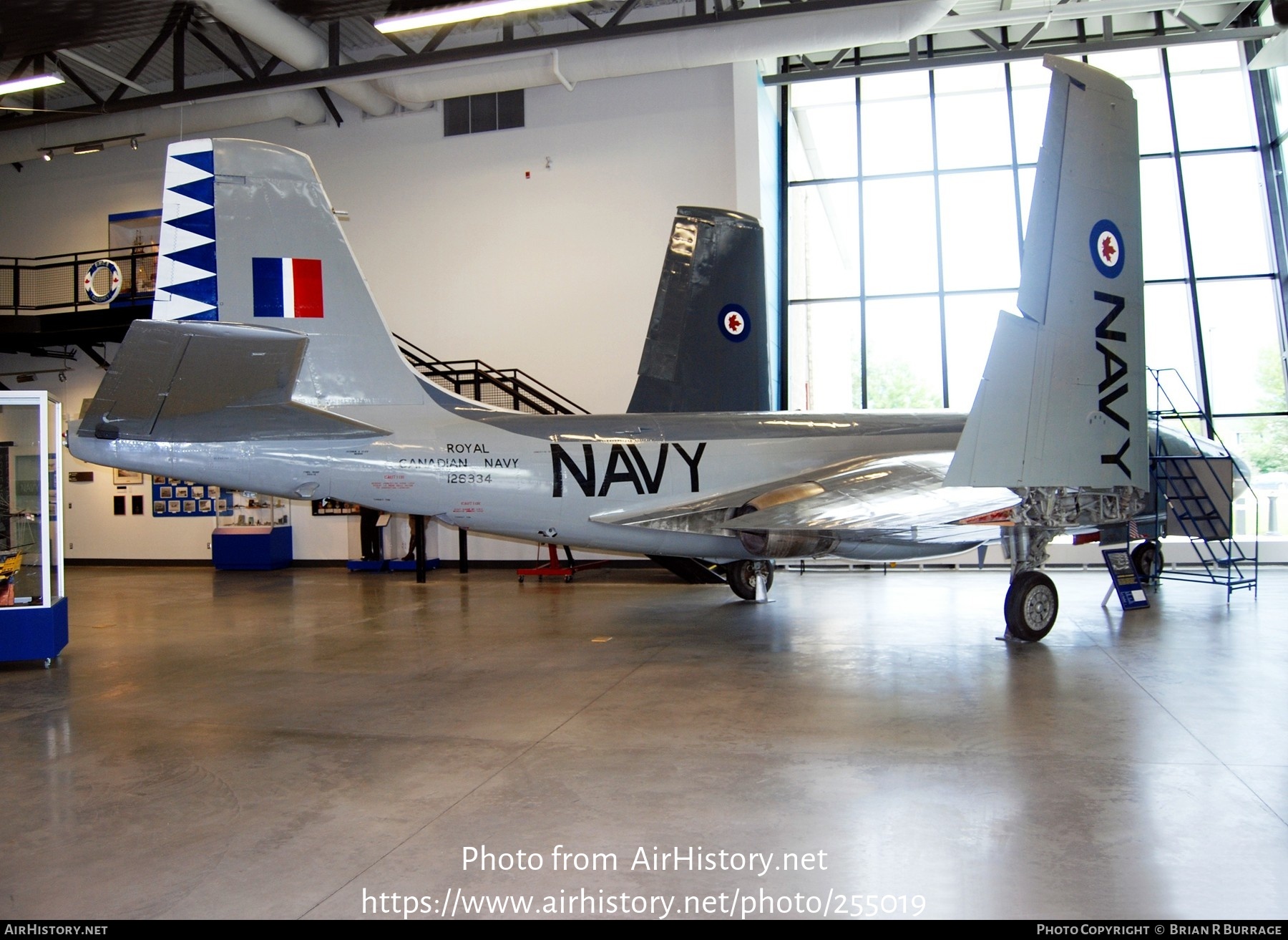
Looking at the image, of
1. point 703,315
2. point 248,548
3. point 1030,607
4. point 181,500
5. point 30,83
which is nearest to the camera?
point 1030,607

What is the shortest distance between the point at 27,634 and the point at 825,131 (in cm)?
1663

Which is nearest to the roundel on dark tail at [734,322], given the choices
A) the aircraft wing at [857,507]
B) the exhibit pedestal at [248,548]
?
the aircraft wing at [857,507]

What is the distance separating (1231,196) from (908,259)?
19.6ft

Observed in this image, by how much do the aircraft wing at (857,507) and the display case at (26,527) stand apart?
502 cm

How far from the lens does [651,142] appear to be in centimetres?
1684

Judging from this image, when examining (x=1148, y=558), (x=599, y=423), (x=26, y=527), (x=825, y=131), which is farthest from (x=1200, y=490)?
(x=26, y=527)

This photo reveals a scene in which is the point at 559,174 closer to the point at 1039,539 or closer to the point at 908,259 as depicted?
the point at 908,259

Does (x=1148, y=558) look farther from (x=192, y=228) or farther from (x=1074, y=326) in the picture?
(x=192, y=228)

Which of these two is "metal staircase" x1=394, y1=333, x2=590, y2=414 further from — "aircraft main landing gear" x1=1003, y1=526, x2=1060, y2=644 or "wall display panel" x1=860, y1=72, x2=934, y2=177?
"aircraft main landing gear" x1=1003, y1=526, x2=1060, y2=644

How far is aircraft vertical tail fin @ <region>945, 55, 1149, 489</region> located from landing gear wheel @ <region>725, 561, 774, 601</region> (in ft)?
14.4

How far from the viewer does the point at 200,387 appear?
23.7ft

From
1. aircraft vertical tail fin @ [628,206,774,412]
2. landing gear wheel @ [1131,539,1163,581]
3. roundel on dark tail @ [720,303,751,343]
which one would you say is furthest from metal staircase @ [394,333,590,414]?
landing gear wheel @ [1131,539,1163,581]

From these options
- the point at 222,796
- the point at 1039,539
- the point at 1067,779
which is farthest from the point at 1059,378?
the point at 222,796

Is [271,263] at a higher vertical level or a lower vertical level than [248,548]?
higher
